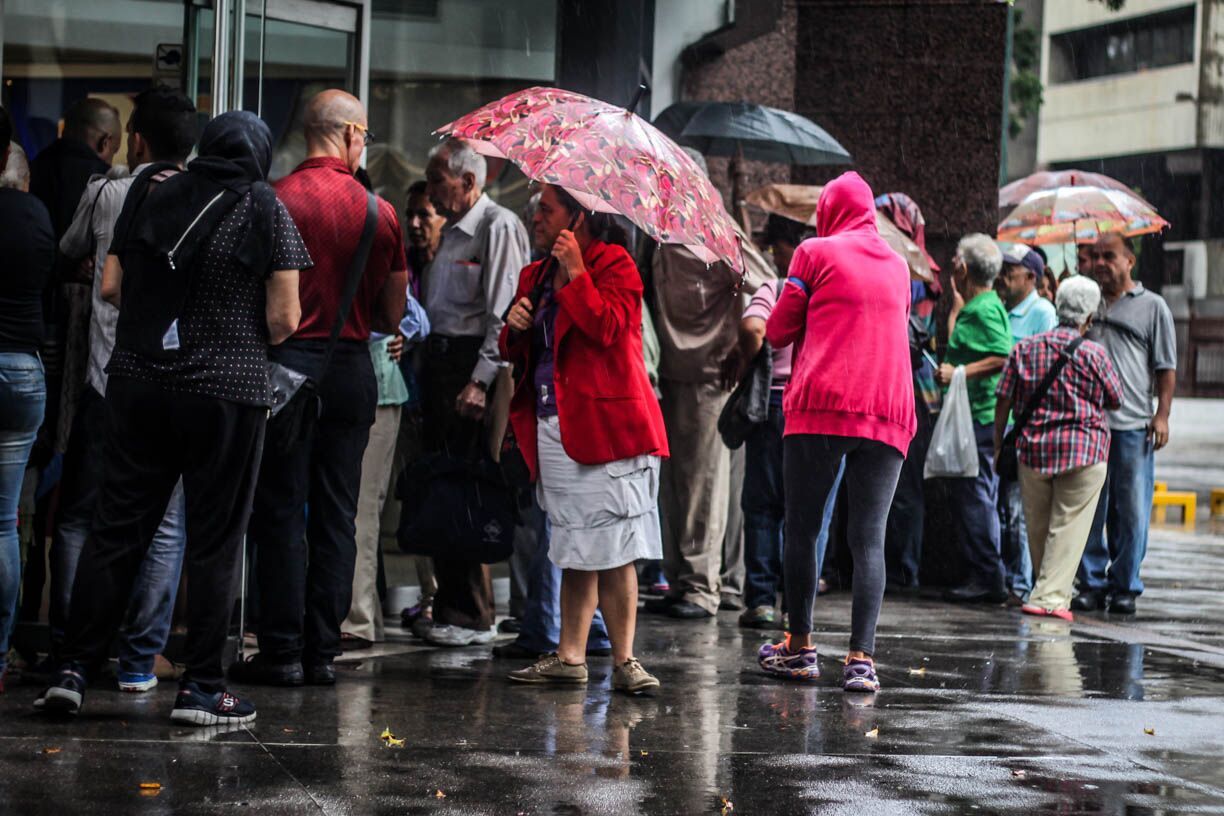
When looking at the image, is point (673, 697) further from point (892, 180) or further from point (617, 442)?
point (892, 180)

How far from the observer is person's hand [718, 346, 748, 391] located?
8.88 metres

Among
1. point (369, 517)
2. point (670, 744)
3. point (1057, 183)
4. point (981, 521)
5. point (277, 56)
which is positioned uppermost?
point (1057, 183)

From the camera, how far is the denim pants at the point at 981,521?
10555 mm

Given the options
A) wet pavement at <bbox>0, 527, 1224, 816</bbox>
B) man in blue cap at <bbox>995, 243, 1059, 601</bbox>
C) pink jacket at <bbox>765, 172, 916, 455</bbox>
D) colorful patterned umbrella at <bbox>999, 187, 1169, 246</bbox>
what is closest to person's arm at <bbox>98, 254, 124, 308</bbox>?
wet pavement at <bbox>0, 527, 1224, 816</bbox>

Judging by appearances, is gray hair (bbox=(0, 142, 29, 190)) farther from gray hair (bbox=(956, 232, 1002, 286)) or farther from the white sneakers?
gray hair (bbox=(956, 232, 1002, 286))

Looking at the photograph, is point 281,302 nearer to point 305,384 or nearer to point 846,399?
point 305,384

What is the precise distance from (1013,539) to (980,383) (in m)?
1.07

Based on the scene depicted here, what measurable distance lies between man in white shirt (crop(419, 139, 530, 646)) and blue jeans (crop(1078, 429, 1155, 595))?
4136 mm

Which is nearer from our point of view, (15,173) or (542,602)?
(15,173)

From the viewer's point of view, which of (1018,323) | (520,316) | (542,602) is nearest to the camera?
(520,316)

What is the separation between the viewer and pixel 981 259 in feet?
34.0

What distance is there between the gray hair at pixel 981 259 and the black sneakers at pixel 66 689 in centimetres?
624

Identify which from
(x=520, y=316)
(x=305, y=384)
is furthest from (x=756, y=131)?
(x=305, y=384)

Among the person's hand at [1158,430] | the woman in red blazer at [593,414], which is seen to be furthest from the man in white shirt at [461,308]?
the person's hand at [1158,430]
